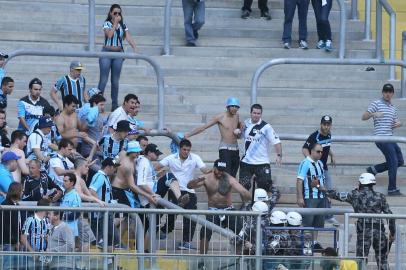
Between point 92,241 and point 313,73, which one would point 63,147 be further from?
point 313,73

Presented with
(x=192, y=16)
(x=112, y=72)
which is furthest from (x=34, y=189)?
(x=192, y=16)

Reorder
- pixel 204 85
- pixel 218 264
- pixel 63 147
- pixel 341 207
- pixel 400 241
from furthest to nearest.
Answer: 1. pixel 204 85
2. pixel 341 207
3. pixel 63 147
4. pixel 400 241
5. pixel 218 264

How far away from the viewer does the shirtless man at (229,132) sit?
25.1 m

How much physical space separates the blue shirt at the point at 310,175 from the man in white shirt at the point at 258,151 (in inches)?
21.7

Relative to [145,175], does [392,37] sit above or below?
above

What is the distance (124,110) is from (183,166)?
1.34 metres

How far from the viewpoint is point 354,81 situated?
2877 centimetres

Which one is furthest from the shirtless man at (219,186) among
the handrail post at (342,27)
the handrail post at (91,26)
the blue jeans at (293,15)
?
the blue jeans at (293,15)

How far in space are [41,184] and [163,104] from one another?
4.16 meters

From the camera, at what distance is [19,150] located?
911 inches

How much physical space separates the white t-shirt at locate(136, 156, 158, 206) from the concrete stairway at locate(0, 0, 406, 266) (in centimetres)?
195

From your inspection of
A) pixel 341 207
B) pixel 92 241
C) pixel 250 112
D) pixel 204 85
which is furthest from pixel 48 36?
pixel 92 241

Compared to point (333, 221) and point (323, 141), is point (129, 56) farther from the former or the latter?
point (333, 221)

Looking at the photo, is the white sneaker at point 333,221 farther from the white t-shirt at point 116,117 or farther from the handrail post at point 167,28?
the handrail post at point 167,28
